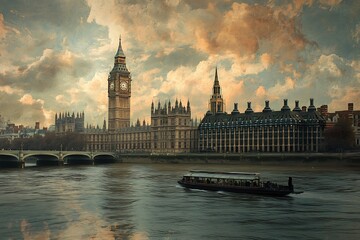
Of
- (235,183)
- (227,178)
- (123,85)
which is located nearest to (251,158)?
(227,178)

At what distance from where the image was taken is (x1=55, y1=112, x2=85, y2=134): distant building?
177 metres

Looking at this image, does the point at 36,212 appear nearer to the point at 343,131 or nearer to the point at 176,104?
the point at 343,131

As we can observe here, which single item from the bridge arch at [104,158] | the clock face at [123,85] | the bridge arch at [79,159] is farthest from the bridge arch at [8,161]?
the clock face at [123,85]

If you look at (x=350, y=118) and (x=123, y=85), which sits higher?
(x=123, y=85)

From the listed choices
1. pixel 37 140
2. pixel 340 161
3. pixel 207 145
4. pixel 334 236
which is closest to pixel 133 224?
pixel 334 236

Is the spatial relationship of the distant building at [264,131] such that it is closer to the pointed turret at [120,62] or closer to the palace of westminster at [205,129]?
the palace of westminster at [205,129]

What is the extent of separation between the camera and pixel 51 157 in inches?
4065

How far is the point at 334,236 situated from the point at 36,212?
19270 millimetres

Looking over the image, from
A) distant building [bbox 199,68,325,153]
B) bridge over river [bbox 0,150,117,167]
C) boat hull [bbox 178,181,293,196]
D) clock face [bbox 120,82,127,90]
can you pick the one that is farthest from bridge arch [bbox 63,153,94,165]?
boat hull [bbox 178,181,293,196]

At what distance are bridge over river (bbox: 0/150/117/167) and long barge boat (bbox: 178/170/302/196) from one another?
151ft

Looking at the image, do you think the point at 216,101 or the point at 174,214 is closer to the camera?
the point at 174,214

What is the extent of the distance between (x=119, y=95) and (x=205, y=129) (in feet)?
153

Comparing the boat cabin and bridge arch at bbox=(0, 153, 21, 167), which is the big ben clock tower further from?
the boat cabin

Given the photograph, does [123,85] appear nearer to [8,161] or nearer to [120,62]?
[120,62]
